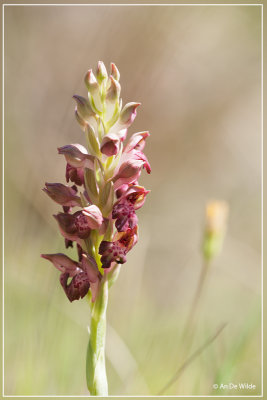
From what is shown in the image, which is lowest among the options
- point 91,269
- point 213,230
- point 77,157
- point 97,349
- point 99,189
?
point 97,349

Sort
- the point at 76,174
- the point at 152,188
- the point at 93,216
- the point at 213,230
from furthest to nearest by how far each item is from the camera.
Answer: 1. the point at 152,188
2. the point at 213,230
3. the point at 76,174
4. the point at 93,216

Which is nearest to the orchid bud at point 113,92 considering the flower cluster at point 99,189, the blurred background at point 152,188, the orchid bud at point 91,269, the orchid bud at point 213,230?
the flower cluster at point 99,189

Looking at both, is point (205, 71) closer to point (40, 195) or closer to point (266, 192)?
point (40, 195)

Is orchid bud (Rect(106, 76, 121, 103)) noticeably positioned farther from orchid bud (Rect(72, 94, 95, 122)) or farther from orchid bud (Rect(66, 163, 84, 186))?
orchid bud (Rect(66, 163, 84, 186))

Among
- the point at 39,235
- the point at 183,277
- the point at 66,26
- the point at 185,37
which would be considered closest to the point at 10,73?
the point at 66,26

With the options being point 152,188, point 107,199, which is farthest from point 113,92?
point 152,188

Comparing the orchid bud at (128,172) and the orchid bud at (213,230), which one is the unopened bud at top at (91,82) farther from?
the orchid bud at (213,230)

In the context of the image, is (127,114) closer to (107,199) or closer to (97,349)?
(107,199)
